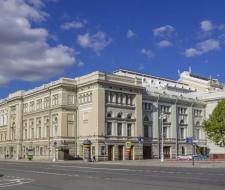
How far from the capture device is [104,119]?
8619 cm

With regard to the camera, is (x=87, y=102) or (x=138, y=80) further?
(x=138, y=80)

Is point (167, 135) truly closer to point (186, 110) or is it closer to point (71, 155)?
point (186, 110)

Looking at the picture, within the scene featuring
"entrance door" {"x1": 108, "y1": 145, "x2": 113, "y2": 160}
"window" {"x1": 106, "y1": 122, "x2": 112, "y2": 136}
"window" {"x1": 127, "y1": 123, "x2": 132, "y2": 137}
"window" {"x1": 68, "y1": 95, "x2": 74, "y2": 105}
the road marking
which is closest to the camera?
the road marking

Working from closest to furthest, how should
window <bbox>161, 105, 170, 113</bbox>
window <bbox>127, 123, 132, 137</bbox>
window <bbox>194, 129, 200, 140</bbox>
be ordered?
window <bbox>127, 123, 132, 137</bbox> → window <bbox>161, 105, 170, 113</bbox> → window <bbox>194, 129, 200, 140</bbox>

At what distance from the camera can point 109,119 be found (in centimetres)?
8750

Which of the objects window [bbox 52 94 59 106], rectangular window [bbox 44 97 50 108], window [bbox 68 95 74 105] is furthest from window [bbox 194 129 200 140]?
rectangular window [bbox 44 97 50 108]

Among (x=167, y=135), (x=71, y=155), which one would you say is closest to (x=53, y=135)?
(x=71, y=155)

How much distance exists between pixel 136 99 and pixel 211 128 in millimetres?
21719

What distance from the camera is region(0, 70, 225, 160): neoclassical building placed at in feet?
285

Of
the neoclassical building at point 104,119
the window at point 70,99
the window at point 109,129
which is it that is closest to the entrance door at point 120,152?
the neoclassical building at point 104,119

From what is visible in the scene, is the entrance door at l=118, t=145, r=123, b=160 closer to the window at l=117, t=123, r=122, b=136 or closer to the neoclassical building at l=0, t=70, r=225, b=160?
the neoclassical building at l=0, t=70, r=225, b=160

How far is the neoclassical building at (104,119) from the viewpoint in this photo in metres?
86.9

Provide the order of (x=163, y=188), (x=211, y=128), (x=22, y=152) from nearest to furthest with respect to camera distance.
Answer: (x=163, y=188) → (x=211, y=128) → (x=22, y=152)

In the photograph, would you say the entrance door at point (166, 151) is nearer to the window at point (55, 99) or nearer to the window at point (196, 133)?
the window at point (196, 133)
